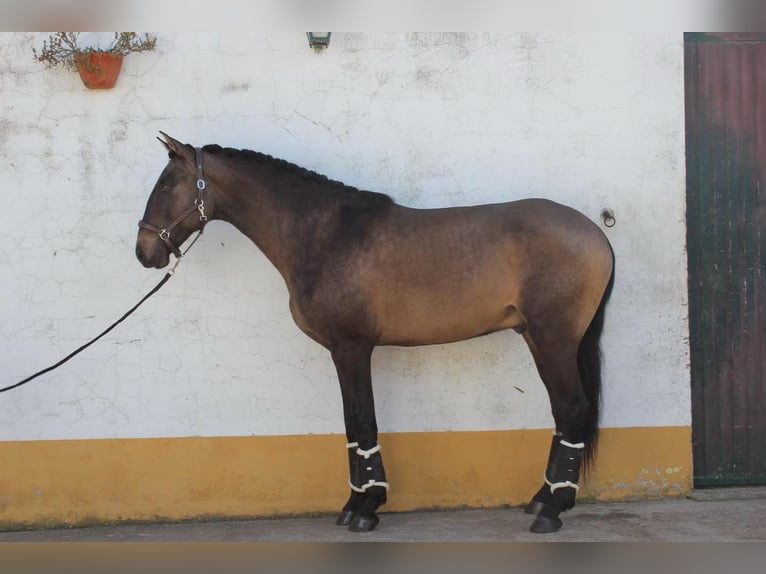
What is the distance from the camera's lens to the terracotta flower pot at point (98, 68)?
18.5 ft

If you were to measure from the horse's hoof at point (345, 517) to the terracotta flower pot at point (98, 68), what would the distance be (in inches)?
127

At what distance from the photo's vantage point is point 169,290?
5879 mm

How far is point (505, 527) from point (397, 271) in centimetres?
174

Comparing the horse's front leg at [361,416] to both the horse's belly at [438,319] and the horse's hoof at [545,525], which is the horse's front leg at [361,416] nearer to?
the horse's belly at [438,319]

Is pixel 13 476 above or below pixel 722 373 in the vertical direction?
below

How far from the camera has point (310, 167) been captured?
19.4ft

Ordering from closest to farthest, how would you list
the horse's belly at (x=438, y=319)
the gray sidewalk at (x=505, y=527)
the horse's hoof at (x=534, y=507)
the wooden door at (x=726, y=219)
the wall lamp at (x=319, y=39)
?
the gray sidewalk at (x=505, y=527)
the horse's belly at (x=438, y=319)
the horse's hoof at (x=534, y=507)
the wall lamp at (x=319, y=39)
the wooden door at (x=726, y=219)

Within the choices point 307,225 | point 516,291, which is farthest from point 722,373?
point 307,225

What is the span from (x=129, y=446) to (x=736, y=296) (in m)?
4.30

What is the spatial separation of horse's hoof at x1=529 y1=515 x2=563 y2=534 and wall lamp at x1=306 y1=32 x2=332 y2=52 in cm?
337

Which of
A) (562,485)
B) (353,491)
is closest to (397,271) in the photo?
(353,491)

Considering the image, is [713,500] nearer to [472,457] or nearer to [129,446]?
[472,457]

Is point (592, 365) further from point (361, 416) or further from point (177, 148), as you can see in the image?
point (177, 148)

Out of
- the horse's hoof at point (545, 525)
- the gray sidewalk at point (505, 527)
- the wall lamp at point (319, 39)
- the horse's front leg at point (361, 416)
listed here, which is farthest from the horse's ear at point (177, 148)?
the horse's hoof at point (545, 525)
